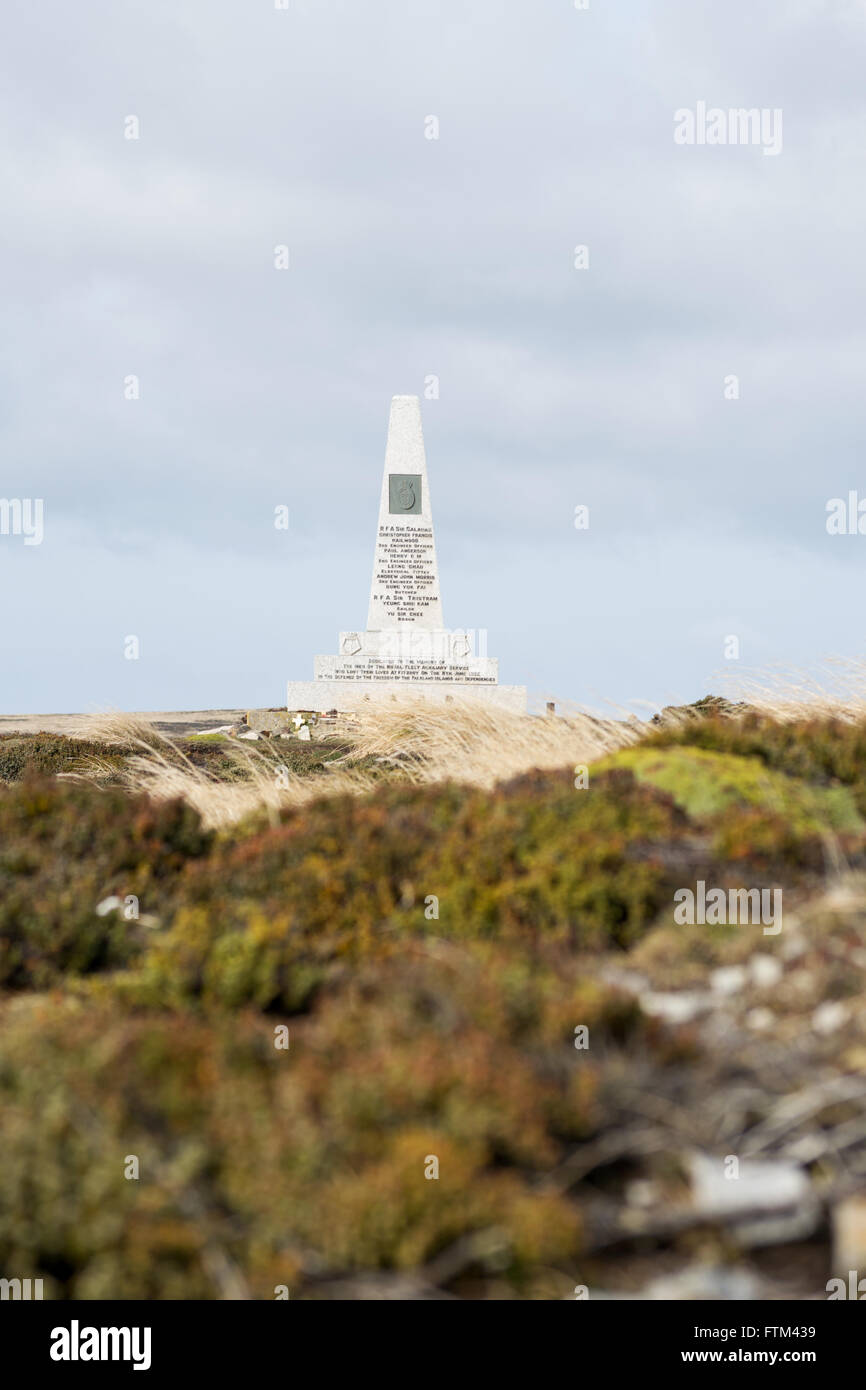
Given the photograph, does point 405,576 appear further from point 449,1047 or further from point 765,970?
point 449,1047

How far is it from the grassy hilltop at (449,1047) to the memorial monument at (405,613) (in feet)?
60.1

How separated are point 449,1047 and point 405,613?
21.9m

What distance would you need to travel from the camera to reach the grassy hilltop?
11.0 feet

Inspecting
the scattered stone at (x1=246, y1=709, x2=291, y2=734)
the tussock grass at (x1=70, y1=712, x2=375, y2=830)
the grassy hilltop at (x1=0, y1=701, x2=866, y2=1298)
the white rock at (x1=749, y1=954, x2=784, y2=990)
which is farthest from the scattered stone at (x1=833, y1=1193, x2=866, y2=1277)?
the scattered stone at (x1=246, y1=709, x2=291, y2=734)

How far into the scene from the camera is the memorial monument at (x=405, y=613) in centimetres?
2520

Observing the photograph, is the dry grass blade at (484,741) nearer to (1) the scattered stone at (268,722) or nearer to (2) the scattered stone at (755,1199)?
(2) the scattered stone at (755,1199)

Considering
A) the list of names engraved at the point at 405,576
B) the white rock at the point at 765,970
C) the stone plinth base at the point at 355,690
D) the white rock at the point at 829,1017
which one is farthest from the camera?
the list of names engraved at the point at 405,576

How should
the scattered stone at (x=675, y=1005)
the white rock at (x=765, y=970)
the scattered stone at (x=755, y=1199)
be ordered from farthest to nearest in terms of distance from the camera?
the white rock at (x=765, y=970)
the scattered stone at (x=675, y=1005)
the scattered stone at (x=755, y=1199)

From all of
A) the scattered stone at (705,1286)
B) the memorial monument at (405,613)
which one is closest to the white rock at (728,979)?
the scattered stone at (705,1286)

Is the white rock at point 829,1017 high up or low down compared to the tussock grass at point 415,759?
down

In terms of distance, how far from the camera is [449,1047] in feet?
12.5

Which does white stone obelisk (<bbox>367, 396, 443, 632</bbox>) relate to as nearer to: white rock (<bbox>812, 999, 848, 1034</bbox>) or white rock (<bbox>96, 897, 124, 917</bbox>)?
white rock (<bbox>96, 897, 124, 917</bbox>)

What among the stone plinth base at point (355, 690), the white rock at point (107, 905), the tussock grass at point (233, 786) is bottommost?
the white rock at point (107, 905)

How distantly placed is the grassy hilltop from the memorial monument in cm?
1833
